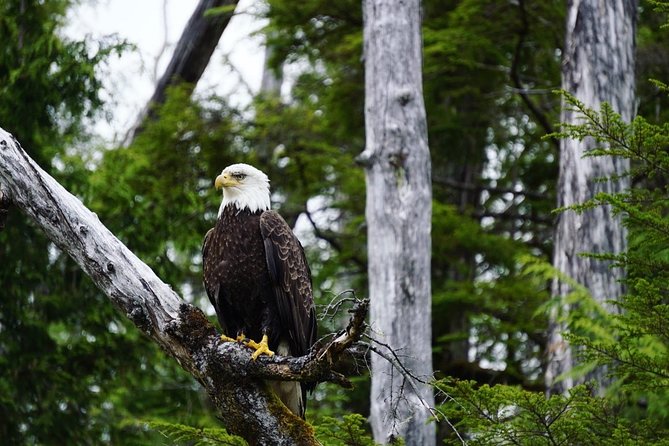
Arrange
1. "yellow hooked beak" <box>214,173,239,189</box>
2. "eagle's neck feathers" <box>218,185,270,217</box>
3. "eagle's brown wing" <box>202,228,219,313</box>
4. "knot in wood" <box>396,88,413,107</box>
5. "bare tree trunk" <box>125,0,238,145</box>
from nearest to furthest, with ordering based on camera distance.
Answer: "eagle's brown wing" <box>202,228,219,313</box> < "eagle's neck feathers" <box>218,185,270,217</box> < "yellow hooked beak" <box>214,173,239,189</box> < "knot in wood" <box>396,88,413,107</box> < "bare tree trunk" <box>125,0,238,145</box>

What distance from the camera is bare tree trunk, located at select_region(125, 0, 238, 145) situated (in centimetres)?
1199

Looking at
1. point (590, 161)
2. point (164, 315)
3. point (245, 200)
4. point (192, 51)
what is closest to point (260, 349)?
point (164, 315)

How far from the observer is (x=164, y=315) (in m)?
5.09

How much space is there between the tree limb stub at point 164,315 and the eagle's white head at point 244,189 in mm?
1408

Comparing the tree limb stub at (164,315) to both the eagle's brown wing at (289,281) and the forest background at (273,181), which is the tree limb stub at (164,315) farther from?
the forest background at (273,181)

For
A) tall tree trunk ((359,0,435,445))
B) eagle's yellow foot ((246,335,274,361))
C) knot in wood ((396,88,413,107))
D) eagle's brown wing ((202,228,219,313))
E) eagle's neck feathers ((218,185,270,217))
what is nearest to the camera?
eagle's yellow foot ((246,335,274,361))

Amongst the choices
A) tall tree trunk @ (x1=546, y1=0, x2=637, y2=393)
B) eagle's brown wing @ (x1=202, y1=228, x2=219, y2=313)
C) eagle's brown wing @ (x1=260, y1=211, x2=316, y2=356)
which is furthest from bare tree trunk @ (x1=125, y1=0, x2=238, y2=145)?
eagle's brown wing @ (x1=260, y1=211, x2=316, y2=356)

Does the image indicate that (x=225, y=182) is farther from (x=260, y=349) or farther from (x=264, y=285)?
(x=260, y=349)

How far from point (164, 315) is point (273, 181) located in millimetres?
6640

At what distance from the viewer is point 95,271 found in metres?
5.16

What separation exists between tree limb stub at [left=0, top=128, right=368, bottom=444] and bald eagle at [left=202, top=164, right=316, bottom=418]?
3.18 ft

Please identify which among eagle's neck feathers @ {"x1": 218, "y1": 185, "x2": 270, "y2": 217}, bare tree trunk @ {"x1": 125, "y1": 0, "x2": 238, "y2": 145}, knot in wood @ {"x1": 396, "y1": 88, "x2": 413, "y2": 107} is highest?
bare tree trunk @ {"x1": 125, "y1": 0, "x2": 238, "y2": 145}

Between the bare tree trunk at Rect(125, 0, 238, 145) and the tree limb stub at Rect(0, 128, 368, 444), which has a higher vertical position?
the bare tree trunk at Rect(125, 0, 238, 145)

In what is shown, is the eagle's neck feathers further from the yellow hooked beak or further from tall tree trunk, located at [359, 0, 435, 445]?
tall tree trunk, located at [359, 0, 435, 445]
